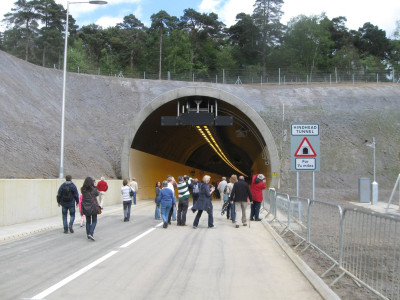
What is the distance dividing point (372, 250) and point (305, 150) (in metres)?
7.54

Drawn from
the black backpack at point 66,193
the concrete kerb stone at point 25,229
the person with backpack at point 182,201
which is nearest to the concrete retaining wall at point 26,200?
the concrete kerb stone at point 25,229

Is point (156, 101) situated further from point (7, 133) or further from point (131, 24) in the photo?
point (131, 24)

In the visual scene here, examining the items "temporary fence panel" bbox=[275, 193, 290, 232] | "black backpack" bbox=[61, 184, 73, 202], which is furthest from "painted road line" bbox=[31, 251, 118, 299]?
"temporary fence panel" bbox=[275, 193, 290, 232]

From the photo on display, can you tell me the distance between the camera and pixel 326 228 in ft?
30.0

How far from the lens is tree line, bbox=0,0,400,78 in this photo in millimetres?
84812

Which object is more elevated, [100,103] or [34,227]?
[100,103]

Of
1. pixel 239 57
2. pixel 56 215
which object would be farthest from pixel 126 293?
pixel 239 57

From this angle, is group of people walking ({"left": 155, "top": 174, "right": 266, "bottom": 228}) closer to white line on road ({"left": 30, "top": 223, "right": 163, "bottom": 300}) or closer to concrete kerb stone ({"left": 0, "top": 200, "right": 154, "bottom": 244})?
concrete kerb stone ({"left": 0, "top": 200, "right": 154, "bottom": 244})

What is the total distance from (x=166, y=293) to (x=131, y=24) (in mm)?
106182

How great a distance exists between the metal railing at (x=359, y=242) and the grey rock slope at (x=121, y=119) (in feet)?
59.3

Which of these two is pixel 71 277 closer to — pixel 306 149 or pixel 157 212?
pixel 306 149

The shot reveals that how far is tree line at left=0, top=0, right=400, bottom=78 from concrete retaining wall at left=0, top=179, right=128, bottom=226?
63693mm

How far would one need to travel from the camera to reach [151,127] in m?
34.6

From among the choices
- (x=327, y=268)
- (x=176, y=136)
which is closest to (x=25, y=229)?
(x=327, y=268)
